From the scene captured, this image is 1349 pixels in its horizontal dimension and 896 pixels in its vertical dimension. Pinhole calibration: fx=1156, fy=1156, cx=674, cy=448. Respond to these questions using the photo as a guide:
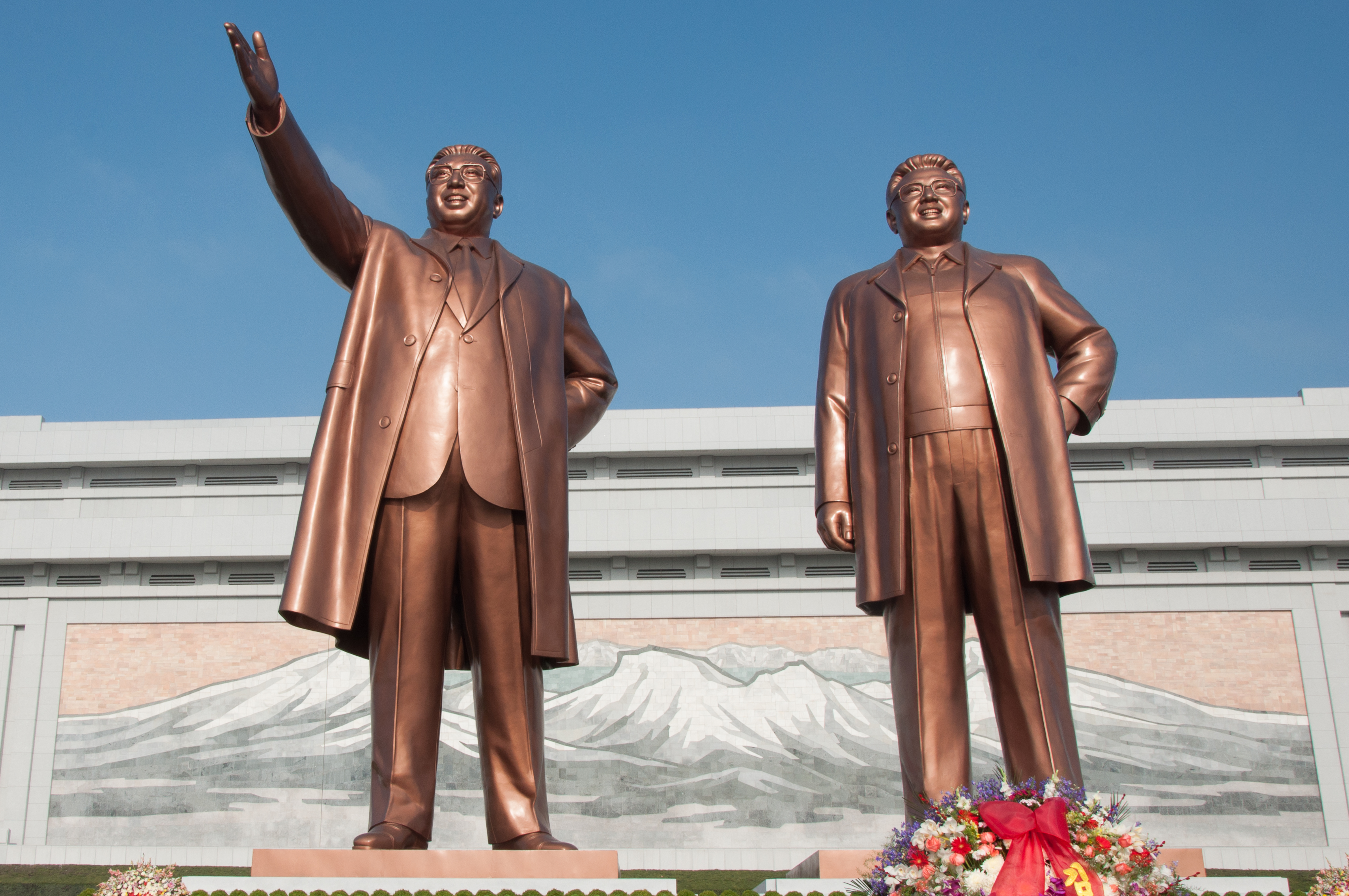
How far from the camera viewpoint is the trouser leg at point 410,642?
3883 millimetres

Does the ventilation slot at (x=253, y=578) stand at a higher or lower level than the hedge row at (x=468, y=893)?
higher

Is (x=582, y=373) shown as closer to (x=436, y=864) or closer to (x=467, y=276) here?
(x=467, y=276)

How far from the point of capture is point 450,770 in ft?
50.7

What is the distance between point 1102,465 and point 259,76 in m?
16.7

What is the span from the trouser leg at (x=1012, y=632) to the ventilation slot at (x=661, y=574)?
12.9 meters

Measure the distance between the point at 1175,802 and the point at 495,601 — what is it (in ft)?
46.2

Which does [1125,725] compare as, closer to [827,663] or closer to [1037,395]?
[827,663]

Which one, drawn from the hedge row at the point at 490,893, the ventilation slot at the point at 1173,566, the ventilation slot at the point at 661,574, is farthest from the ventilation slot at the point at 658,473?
the hedge row at the point at 490,893

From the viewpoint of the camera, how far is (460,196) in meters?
4.66

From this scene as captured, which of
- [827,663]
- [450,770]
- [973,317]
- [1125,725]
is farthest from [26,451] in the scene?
[973,317]

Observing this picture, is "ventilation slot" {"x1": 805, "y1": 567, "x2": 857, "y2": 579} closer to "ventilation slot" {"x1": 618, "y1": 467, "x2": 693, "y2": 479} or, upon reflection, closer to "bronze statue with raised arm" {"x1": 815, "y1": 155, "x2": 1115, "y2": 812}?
"ventilation slot" {"x1": 618, "y1": 467, "x2": 693, "y2": 479}

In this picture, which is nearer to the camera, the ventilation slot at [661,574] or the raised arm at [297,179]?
the raised arm at [297,179]

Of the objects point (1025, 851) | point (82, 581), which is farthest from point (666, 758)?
point (1025, 851)

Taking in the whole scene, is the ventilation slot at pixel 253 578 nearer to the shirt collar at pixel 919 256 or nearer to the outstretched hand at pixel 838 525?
the outstretched hand at pixel 838 525
